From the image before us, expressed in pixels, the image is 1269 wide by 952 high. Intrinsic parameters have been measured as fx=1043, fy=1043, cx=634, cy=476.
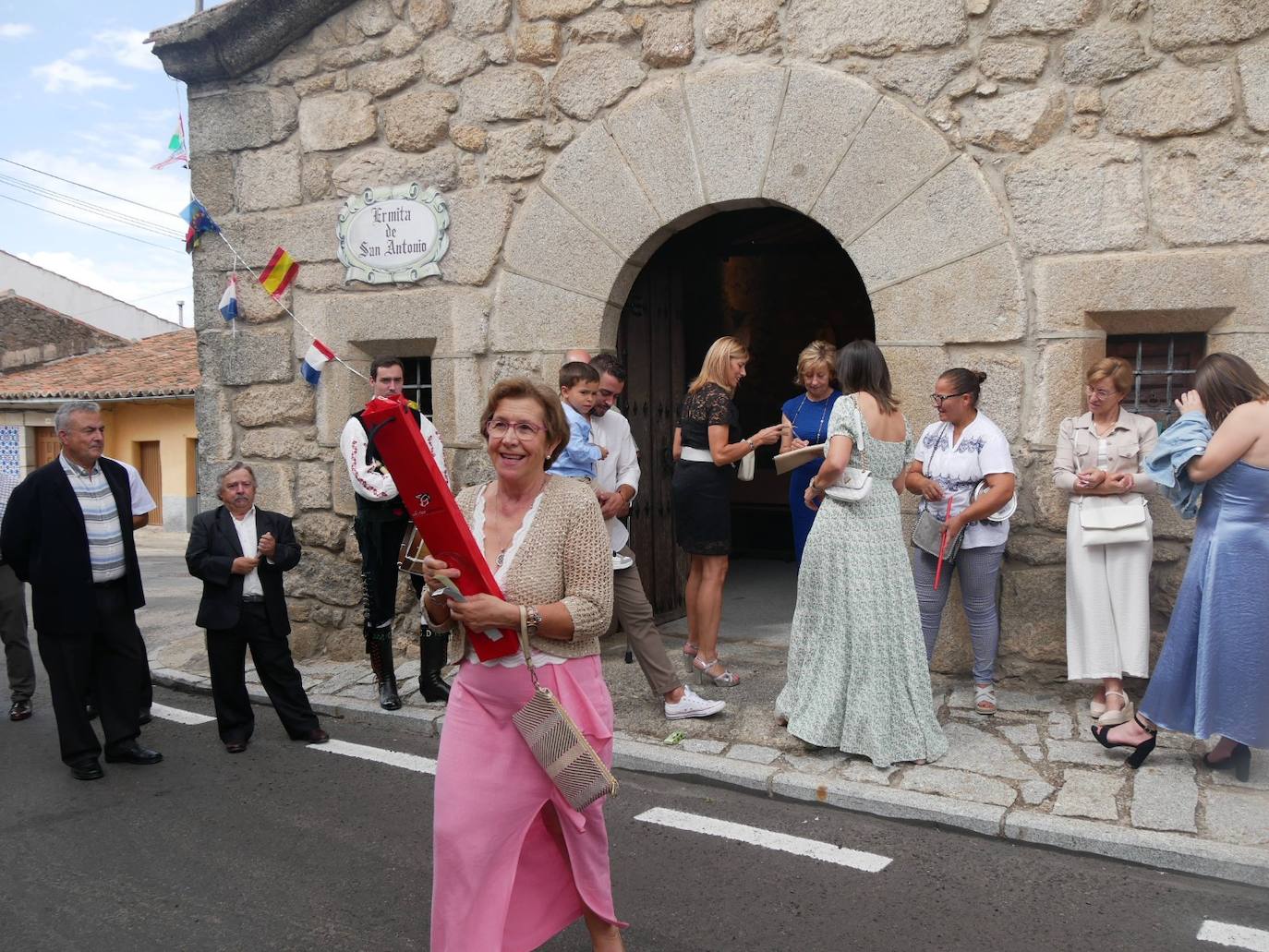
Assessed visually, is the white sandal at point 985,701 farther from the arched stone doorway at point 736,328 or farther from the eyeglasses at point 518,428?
the eyeglasses at point 518,428

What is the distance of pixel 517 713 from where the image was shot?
2559 millimetres

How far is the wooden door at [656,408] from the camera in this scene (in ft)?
21.5

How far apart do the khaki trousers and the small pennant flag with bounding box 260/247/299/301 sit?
132 inches

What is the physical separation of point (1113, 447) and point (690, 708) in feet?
7.41

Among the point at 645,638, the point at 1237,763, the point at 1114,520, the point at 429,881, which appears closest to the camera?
the point at 429,881

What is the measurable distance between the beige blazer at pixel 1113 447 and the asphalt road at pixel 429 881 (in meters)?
1.79

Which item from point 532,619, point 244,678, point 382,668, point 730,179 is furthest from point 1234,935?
point 244,678

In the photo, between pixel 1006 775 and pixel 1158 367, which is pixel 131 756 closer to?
pixel 1006 775

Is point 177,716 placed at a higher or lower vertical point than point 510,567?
lower

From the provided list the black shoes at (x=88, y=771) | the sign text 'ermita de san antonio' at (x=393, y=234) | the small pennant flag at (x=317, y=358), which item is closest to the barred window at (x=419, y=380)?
the small pennant flag at (x=317, y=358)

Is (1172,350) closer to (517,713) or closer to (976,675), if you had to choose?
(976,675)

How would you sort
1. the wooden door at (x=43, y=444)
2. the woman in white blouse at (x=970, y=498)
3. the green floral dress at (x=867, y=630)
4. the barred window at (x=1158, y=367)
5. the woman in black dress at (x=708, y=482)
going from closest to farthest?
the green floral dress at (x=867, y=630), the woman in white blouse at (x=970, y=498), the barred window at (x=1158, y=367), the woman in black dress at (x=708, y=482), the wooden door at (x=43, y=444)

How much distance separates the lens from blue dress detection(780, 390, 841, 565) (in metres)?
5.60

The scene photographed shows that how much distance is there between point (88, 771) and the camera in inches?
A: 183
